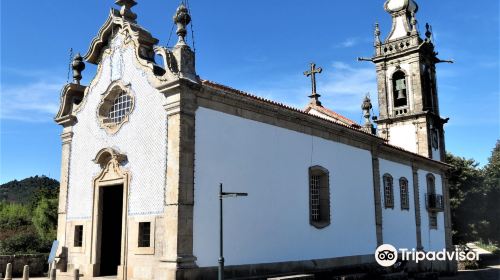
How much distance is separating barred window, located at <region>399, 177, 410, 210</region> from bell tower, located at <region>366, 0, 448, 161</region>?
4.41m

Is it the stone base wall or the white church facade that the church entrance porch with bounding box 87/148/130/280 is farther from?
the stone base wall

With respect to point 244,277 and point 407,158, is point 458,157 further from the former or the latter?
point 244,277

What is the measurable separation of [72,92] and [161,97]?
5.22 meters

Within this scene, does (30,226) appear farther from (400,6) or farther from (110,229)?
(400,6)

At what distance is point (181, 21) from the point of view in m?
12.5

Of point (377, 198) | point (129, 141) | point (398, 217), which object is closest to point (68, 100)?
point (129, 141)

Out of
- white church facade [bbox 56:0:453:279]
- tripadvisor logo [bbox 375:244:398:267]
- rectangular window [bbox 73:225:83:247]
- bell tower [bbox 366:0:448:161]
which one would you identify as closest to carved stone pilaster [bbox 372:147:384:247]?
white church facade [bbox 56:0:453:279]

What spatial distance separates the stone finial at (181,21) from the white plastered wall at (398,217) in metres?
11.7

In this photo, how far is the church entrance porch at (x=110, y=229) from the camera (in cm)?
1414

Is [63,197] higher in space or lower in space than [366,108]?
lower

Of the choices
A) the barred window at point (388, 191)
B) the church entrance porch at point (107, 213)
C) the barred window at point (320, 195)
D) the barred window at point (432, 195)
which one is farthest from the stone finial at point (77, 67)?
the barred window at point (432, 195)

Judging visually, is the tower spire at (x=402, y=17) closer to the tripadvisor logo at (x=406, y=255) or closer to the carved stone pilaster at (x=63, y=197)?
the tripadvisor logo at (x=406, y=255)

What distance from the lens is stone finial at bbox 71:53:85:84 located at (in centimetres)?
1603

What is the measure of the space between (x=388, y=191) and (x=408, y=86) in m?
9.38
